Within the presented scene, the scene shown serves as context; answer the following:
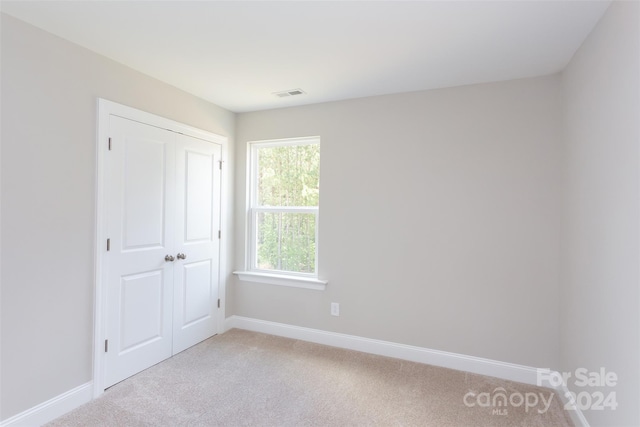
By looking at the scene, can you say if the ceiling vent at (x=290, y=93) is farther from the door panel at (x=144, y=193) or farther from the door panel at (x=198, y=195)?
the door panel at (x=144, y=193)

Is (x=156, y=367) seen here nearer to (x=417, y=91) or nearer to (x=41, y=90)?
(x=41, y=90)

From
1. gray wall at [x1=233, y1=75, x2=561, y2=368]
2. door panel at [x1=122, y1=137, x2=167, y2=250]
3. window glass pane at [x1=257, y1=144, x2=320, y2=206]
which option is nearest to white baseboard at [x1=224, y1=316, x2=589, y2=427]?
gray wall at [x1=233, y1=75, x2=561, y2=368]

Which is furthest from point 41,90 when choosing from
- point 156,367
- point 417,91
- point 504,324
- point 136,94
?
point 504,324

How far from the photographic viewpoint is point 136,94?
256 cm

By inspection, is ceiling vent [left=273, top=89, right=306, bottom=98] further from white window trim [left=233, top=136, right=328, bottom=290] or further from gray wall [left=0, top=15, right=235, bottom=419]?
gray wall [left=0, top=15, right=235, bottom=419]

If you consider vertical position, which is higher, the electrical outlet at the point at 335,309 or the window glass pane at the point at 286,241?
the window glass pane at the point at 286,241

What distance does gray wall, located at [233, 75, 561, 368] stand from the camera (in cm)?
252

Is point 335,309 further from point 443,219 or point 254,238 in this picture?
point 443,219

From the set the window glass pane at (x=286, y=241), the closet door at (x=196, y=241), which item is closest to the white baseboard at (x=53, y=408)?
the closet door at (x=196, y=241)

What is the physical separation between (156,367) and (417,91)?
3280mm

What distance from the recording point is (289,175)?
353cm

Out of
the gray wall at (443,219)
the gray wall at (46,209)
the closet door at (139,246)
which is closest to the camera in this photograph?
the gray wall at (46,209)

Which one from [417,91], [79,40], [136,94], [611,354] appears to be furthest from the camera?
[417,91]

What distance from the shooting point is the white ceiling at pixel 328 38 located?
5.68 ft
